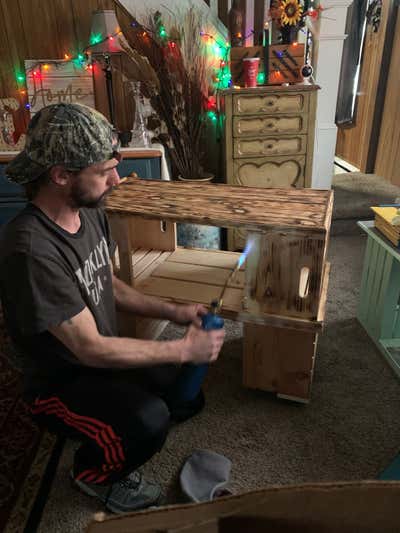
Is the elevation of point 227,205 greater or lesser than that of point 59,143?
lesser

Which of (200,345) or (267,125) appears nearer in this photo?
(200,345)

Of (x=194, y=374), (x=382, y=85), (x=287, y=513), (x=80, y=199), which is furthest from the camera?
(x=382, y=85)

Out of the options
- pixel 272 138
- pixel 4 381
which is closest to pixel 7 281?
pixel 4 381

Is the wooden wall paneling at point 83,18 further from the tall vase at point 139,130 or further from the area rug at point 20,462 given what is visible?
the area rug at point 20,462

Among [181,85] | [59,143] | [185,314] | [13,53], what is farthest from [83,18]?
[185,314]

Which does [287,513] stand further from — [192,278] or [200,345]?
[192,278]

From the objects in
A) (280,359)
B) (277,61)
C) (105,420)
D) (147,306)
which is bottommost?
(280,359)

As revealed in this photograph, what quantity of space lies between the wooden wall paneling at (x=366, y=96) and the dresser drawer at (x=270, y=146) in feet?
6.99

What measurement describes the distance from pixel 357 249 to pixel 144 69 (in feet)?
6.85

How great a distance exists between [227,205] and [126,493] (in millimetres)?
1098

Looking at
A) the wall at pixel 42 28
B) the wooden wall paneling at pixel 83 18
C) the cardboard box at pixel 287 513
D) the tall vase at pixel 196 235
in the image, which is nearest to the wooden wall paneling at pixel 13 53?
the wall at pixel 42 28

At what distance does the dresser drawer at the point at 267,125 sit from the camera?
292cm

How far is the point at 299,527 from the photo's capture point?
460mm

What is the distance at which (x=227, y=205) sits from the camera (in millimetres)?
1704
